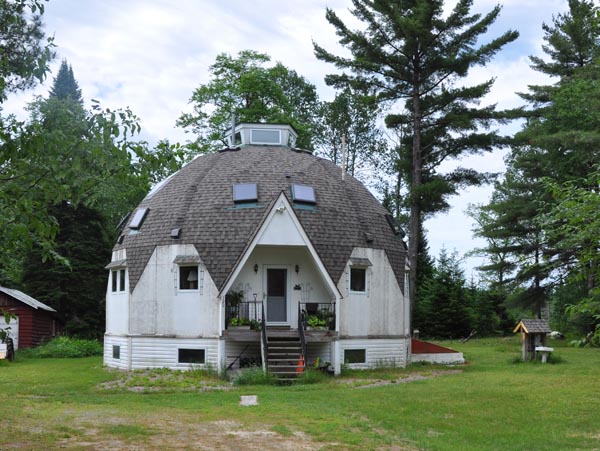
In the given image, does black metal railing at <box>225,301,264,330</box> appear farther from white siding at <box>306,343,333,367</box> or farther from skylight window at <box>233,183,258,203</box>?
skylight window at <box>233,183,258,203</box>

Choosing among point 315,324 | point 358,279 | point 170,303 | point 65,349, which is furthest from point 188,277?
point 65,349

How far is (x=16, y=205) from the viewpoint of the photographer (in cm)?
661

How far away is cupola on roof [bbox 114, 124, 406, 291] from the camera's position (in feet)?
73.3

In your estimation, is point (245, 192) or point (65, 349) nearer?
point (245, 192)

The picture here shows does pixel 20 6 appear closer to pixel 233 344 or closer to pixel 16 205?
pixel 16 205

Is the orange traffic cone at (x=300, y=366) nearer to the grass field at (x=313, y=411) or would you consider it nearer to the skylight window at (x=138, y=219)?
the grass field at (x=313, y=411)

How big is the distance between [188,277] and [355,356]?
19.3ft

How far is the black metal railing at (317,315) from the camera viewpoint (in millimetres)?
21719

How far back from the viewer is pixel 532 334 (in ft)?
81.2

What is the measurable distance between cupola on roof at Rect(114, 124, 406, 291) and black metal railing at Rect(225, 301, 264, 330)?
966 mm

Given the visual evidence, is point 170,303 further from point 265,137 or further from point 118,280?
point 265,137

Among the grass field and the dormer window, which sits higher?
the dormer window

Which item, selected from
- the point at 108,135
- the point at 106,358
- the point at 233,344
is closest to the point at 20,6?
the point at 108,135

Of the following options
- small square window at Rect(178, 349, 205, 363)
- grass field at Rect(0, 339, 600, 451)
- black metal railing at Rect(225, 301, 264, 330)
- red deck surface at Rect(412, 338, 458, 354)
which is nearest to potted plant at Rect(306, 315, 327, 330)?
black metal railing at Rect(225, 301, 264, 330)
